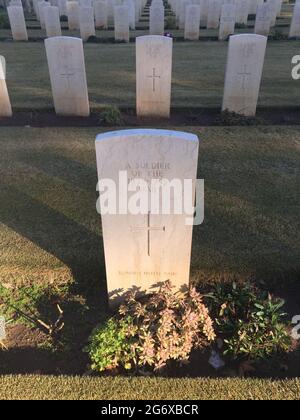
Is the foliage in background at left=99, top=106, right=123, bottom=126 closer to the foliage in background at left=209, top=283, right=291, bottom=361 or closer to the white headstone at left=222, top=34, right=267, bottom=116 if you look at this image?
the white headstone at left=222, top=34, right=267, bottom=116

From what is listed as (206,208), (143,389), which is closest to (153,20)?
(206,208)

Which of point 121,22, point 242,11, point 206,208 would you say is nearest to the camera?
point 206,208

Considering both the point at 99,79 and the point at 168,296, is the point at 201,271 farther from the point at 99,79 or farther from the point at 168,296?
the point at 99,79

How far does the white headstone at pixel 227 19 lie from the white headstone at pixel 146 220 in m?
13.0

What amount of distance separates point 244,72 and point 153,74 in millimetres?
1621

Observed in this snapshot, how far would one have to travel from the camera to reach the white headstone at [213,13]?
15.6m

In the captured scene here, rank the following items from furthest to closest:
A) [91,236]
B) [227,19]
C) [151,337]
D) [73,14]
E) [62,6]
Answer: [62,6], [73,14], [227,19], [91,236], [151,337]

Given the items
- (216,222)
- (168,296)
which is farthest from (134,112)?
(168,296)

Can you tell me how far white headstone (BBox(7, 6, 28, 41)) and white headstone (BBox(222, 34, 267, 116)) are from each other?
10.7 meters

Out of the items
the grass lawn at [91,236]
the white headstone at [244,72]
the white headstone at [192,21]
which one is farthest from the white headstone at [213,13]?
the white headstone at [244,72]

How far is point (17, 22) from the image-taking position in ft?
44.8

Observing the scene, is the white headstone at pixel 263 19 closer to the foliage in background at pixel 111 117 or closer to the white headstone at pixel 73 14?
the white headstone at pixel 73 14

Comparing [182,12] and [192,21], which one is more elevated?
[182,12]

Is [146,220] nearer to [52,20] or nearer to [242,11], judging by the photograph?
[52,20]
